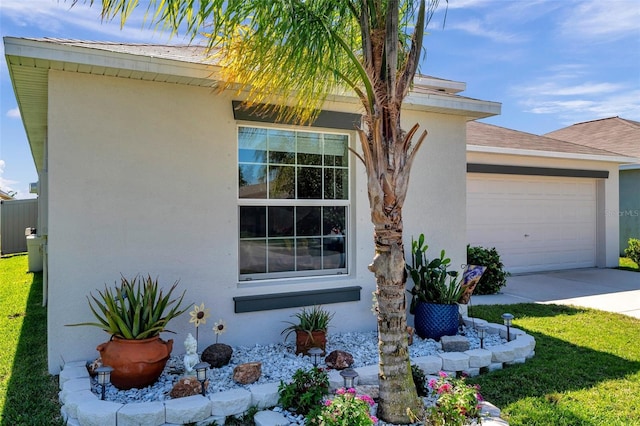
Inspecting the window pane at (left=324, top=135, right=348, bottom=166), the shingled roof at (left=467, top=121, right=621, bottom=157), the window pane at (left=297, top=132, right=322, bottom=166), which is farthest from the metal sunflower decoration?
the shingled roof at (left=467, top=121, right=621, bottom=157)

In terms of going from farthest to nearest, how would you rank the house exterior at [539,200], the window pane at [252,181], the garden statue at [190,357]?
the house exterior at [539,200], the window pane at [252,181], the garden statue at [190,357]

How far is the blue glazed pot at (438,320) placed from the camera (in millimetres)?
5598

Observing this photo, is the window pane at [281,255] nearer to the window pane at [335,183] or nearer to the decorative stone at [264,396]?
the window pane at [335,183]

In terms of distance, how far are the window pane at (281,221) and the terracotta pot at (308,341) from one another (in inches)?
51.3

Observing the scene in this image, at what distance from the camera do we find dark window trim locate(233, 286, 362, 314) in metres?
5.32

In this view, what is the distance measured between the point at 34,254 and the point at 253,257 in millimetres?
9682

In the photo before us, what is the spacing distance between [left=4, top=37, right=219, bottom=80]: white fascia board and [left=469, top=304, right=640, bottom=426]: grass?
4578 mm

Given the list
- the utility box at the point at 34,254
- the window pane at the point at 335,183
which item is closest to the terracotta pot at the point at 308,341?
the window pane at the point at 335,183

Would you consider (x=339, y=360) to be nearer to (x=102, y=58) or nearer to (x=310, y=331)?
(x=310, y=331)

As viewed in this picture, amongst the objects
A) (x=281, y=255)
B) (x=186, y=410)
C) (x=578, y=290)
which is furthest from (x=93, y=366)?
(x=578, y=290)

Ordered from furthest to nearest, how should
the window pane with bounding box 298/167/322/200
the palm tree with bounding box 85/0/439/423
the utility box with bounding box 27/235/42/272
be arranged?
1. the utility box with bounding box 27/235/42/272
2. the window pane with bounding box 298/167/322/200
3. the palm tree with bounding box 85/0/439/423

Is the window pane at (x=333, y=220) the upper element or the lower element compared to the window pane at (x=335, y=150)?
lower

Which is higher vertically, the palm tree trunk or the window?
the window

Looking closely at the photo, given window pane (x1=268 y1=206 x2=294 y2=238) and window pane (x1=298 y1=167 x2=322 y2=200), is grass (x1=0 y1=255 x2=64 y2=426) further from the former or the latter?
window pane (x1=298 y1=167 x2=322 y2=200)
